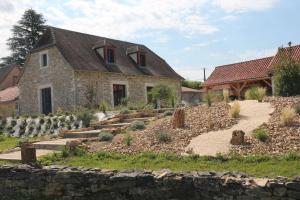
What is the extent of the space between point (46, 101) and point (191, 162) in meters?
19.6

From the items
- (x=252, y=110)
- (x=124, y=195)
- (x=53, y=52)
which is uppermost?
(x=53, y=52)

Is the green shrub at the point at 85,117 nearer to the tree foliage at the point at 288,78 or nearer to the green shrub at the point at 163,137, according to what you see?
the green shrub at the point at 163,137

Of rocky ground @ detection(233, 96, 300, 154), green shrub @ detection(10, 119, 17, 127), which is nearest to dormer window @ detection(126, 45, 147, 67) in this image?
green shrub @ detection(10, 119, 17, 127)

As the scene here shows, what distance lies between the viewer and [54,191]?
6801mm

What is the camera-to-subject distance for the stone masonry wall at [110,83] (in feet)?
81.9

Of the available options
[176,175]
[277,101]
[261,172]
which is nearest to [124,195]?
[176,175]

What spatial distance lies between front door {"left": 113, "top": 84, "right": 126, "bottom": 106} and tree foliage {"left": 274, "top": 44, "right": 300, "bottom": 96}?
12.4m

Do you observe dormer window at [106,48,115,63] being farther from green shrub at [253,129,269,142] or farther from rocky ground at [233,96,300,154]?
green shrub at [253,129,269,142]

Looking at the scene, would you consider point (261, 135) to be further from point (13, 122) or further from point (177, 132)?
point (13, 122)

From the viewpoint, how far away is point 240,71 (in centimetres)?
3112

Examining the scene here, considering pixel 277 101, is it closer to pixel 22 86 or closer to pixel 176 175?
pixel 176 175

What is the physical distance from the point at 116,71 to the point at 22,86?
7178mm

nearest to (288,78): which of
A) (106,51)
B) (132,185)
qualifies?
(132,185)

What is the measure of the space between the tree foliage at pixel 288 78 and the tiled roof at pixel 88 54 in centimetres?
1189
